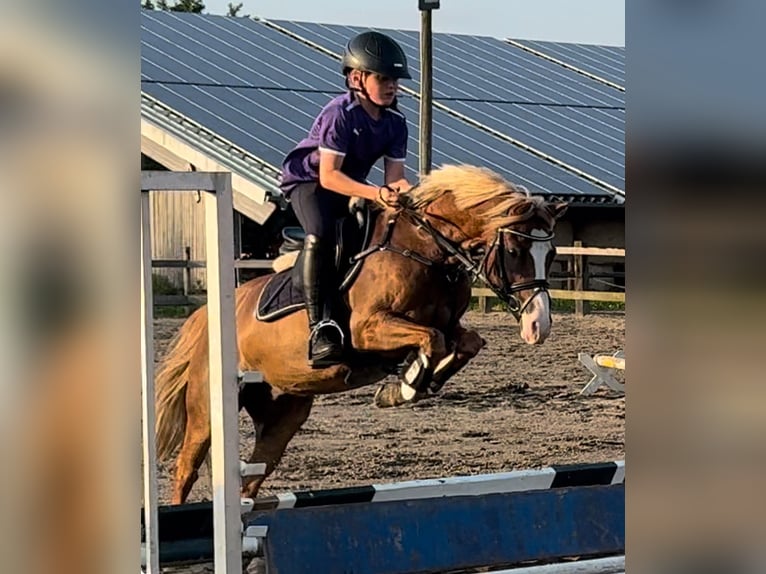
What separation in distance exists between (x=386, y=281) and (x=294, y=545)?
113 cm

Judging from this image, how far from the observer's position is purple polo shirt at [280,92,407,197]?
326 centimetres

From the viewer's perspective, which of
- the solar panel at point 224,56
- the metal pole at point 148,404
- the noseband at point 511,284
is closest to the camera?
the metal pole at point 148,404

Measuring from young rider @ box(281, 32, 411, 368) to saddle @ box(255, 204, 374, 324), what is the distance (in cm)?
2

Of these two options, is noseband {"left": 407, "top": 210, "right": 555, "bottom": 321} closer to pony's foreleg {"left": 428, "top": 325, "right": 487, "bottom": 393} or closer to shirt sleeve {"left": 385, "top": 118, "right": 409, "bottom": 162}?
pony's foreleg {"left": 428, "top": 325, "right": 487, "bottom": 393}

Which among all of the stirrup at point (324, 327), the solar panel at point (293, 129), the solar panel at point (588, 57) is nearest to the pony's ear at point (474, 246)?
the stirrup at point (324, 327)

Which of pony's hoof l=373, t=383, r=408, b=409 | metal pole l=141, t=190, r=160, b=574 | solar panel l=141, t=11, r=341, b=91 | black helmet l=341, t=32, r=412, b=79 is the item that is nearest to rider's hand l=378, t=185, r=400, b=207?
black helmet l=341, t=32, r=412, b=79

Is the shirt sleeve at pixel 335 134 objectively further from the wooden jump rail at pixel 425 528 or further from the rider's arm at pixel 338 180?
the wooden jump rail at pixel 425 528

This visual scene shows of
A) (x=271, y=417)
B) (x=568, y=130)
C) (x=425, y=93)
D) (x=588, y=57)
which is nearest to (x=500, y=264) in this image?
(x=271, y=417)

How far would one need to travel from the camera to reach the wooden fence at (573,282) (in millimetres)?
8867

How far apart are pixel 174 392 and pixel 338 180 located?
750 mm

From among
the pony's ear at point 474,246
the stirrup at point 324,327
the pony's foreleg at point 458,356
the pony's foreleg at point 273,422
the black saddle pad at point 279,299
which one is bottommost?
the pony's foreleg at point 273,422

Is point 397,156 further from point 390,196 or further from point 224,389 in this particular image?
point 224,389

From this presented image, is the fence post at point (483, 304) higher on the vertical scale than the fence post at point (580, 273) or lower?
lower
